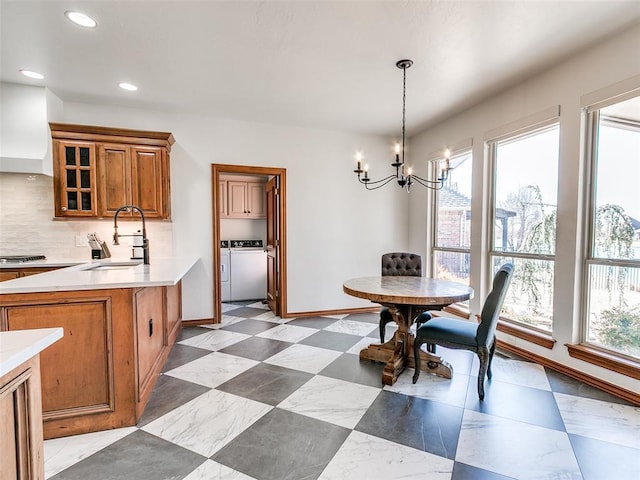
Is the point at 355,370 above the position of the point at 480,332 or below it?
A: below

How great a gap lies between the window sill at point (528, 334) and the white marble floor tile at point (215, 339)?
280 centimetres

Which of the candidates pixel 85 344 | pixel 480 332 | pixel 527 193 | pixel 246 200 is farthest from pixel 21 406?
pixel 246 200

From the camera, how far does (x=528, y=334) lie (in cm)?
310

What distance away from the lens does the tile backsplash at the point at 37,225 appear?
3.45 meters

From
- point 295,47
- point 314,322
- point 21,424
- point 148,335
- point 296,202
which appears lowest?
point 314,322

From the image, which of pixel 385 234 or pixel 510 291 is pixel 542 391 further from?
pixel 385 234

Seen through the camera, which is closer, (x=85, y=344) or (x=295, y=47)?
(x=85, y=344)

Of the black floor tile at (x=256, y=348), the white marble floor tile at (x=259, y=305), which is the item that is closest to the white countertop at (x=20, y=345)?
the black floor tile at (x=256, y=348)

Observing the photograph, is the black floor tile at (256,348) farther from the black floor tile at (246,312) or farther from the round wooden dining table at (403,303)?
the black floor tile at (246,312)

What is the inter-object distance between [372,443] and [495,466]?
2.11 ft

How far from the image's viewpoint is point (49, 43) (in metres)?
2.49

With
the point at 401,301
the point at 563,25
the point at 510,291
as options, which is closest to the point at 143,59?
the point at 401,301

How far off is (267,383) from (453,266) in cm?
287

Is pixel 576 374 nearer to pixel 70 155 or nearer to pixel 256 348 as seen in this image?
pixel 256 348
